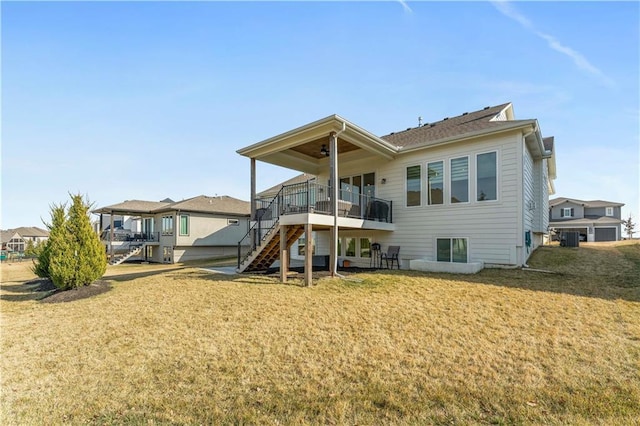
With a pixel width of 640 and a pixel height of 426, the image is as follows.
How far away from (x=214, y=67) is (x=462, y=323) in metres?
11.2

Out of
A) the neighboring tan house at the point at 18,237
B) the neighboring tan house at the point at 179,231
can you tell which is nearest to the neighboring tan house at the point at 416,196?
the neighboring tan house at the point at 179,231

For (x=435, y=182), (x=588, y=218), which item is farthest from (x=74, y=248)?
(x=588, y=218)

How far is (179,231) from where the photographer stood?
23.6 metres

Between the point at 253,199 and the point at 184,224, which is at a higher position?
the point at 253,199

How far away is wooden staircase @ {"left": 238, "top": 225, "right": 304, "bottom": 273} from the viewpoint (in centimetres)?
1008

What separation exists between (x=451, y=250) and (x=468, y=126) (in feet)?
15.6

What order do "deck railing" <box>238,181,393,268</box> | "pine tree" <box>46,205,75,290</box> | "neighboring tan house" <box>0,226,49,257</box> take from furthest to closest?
1. "neighboring tan house" <box>0,226,49,257</box>
2. "deck railing" <box>238,181,393,268</box>
3. "pine tree" <box>46,205,75,290</box>

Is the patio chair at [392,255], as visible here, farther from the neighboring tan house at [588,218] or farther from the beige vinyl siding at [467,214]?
the neighboring tan house at [588,218]

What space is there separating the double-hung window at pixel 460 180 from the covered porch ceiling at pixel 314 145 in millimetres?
2279

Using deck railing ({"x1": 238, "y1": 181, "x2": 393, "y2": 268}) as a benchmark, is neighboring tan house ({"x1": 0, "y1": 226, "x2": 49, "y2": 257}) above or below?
Result: below

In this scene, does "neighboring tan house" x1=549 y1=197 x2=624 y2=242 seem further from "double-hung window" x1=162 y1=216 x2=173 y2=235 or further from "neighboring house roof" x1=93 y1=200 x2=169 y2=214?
"neighboring house roof" x1=93 y1=200 x2=169 y2=214

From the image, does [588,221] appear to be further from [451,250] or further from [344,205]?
[344,205]

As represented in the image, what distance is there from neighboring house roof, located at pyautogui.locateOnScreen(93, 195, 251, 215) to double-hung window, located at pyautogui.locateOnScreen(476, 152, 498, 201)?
67.4 feet

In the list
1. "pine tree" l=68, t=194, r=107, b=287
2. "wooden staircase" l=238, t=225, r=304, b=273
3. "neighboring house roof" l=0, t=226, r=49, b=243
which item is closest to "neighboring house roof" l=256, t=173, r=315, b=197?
"wooden staircase" l=238, t=225, r=304, b=273
